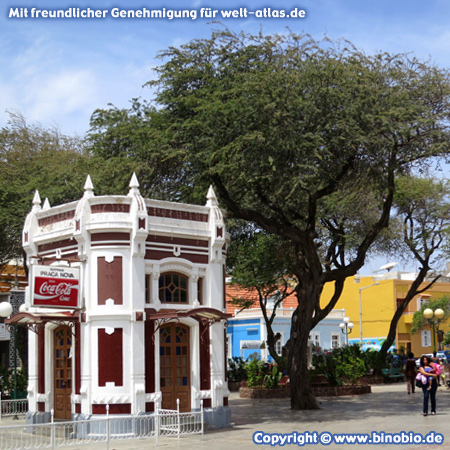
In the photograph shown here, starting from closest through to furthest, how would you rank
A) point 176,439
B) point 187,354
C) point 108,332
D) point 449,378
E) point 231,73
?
point 176,439 → point 108,332 → point 187,354 → point 231,73 → point 449,378

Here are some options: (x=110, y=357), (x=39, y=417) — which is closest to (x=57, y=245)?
(x=110, y=357)

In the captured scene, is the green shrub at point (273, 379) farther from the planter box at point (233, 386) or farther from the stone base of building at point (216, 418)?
the stone base of building at point (216, 418)

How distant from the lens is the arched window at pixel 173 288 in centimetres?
2238

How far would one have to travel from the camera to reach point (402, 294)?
6331 centimetres

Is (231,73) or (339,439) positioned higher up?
(231,73)

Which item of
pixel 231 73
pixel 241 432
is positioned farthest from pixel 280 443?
pixel 231 73

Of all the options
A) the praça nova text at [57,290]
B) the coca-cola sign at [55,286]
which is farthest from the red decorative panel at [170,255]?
the praça nova text at [57,290]

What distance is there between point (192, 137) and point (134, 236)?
216 inches

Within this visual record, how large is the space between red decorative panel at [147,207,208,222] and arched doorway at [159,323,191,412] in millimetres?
3247

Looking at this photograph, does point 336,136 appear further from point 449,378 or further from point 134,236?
point 449,378

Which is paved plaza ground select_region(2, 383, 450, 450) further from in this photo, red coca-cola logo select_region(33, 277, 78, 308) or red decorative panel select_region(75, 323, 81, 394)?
red coca-cola logo select_region(33, 277, 78, 308)

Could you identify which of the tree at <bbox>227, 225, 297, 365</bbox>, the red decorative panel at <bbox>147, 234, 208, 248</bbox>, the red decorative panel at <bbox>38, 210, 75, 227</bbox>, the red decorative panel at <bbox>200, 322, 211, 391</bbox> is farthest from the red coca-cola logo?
the tree at <bbox>227, 225, 297, 365</bbox>

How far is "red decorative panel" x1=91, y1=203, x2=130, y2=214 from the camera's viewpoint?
21.6 metres

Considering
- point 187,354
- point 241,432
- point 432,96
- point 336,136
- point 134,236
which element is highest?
point 432,96
